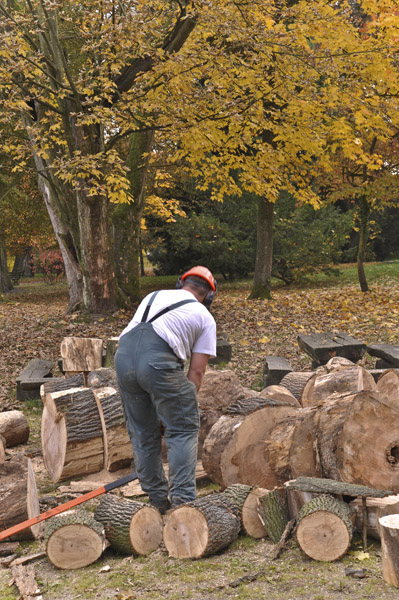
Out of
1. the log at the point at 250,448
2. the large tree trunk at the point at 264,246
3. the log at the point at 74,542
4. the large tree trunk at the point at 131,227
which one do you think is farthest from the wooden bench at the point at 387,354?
the large tree trunk at the point at 264,246

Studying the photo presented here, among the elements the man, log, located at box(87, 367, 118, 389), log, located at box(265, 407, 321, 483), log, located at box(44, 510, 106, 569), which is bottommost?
log, located at box(44, 510, 106, 569)

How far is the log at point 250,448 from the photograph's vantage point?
4543 mm

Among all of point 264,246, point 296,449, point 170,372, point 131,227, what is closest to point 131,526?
point 170,372

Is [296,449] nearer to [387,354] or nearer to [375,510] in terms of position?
[375,510]

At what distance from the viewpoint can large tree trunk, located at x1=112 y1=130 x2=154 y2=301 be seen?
14203 millimetres

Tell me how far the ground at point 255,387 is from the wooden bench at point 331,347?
71 centimetres

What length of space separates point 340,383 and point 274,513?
185 cm

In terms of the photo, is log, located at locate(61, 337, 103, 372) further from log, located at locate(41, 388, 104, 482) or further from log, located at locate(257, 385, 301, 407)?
log, located at locate(257, 385, 301, 407)

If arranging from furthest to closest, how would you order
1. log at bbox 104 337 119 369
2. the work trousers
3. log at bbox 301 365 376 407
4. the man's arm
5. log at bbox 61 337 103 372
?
log at bbox 61 337 103 372 < log at bbox 104 337 119 369 < log at bbox 301 365 376 407 < the man's arm < the work trousers

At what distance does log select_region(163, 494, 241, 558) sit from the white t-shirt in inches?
41.7

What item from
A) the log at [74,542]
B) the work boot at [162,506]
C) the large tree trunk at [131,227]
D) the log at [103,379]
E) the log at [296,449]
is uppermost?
the large tree trunk at [131,227]

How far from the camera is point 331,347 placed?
7551 mm

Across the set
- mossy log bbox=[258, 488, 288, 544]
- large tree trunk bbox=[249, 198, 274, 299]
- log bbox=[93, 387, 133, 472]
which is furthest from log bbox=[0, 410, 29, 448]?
large tree trunk bbox=[249, 198, 274, 299]

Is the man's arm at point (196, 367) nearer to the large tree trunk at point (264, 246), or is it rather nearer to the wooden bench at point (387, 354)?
the wooden bench at point (387, 354)
